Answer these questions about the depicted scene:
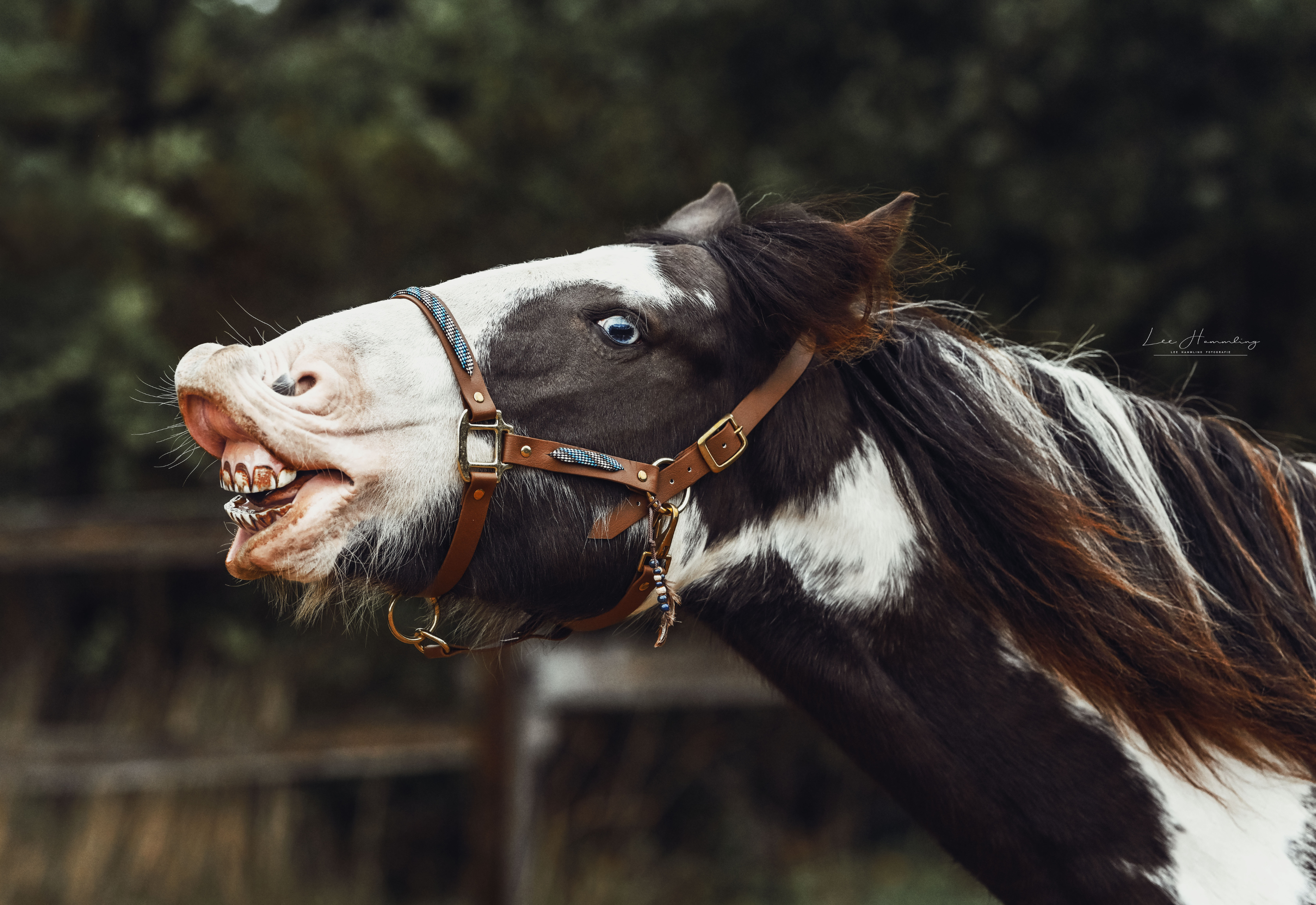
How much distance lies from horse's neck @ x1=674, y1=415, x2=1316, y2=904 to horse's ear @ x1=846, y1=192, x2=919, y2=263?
13.2 inches

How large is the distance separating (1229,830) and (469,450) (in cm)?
133

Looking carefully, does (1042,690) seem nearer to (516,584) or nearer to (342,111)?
(516,584)

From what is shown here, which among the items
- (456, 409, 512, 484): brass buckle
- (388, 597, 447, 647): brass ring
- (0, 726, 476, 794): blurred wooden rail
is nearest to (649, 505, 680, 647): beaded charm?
(456, 409, 512, 484): brass buckle

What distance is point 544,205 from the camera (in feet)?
17.1

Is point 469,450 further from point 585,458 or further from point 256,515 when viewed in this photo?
point 256,515

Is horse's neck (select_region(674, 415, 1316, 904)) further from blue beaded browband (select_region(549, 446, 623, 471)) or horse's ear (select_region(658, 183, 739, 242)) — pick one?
horse's ear (select_region(658, 183, 739, 242))

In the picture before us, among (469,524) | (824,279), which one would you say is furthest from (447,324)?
(824,279)

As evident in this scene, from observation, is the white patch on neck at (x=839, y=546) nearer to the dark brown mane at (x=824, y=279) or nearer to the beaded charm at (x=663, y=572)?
the beaded charm at (x=663, y=572)

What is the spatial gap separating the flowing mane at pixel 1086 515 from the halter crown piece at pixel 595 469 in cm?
16

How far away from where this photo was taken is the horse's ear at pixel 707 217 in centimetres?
181

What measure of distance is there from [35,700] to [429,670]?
1.86 m

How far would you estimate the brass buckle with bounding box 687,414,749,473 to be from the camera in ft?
5.07

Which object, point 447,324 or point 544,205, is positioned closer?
point 447,324

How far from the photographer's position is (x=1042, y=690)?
1.56 m
